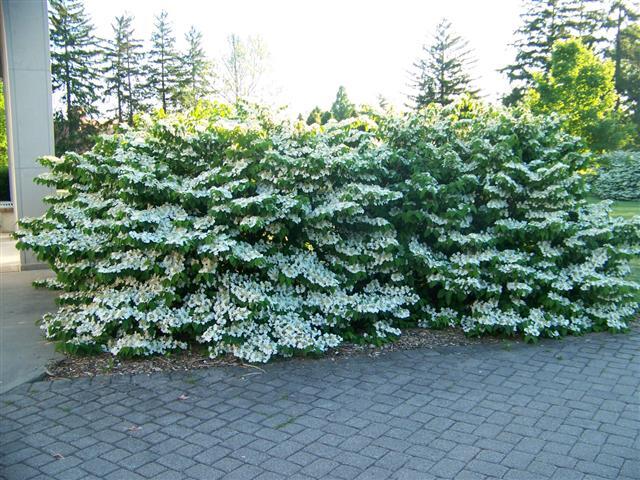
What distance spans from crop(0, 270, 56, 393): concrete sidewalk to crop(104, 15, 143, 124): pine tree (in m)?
32.1

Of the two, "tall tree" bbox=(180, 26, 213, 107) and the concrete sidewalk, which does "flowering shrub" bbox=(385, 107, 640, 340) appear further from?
"tall tree" bbox=(180, 26, 213, 107)

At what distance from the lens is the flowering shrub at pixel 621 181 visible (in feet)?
64.4

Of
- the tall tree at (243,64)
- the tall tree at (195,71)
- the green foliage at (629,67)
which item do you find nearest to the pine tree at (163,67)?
the tall tree at (195,71)

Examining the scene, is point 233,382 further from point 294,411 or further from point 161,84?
point 161,84

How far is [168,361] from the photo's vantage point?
4.62m

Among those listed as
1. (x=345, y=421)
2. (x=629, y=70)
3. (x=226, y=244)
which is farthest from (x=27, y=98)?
(x=629, y=70)

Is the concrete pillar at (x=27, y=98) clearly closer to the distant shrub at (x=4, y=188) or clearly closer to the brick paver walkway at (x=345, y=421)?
the brick paver walkway at (x=345, y=421)

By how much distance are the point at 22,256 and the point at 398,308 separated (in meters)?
6.16

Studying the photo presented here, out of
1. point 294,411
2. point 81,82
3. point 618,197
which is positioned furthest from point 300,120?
point 81,82

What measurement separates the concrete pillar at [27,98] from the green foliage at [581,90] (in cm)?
1767

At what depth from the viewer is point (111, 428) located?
3475 millimetres

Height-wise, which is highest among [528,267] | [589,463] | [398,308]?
[528,267]

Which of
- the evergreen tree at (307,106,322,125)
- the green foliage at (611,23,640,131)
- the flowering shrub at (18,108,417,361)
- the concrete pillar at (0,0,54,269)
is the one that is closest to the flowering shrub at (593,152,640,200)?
the evergreen tree at (307,106,322,125)

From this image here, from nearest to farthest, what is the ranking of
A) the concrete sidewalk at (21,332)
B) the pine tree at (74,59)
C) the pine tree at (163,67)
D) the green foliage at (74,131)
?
the concrete sidewalk at (21,332) → the green foliage at (74,131) → the pine tree at (74,59) → the pine tree at (163,67)
